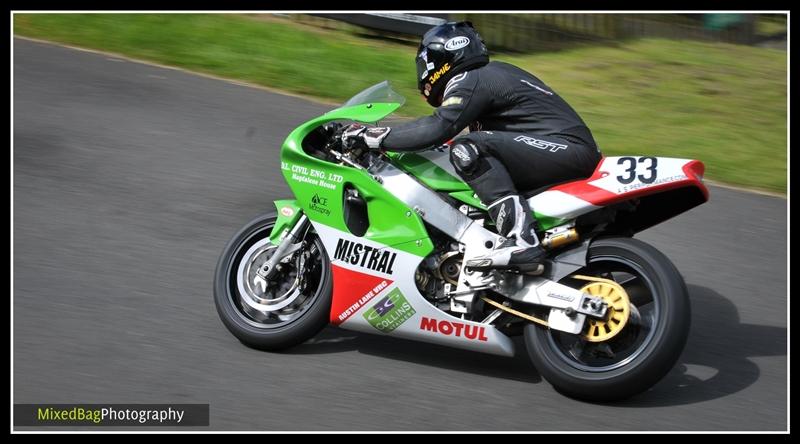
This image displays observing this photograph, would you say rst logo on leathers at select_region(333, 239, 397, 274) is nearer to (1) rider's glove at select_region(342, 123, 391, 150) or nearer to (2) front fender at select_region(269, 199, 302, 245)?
(2) front fender at select_region(269, 199, 302, 245)

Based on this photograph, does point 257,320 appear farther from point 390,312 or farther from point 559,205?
point 559,205

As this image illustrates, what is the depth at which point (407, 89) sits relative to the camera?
10961 millimetres

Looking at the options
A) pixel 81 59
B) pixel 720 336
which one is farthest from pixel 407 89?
pixel 720 336

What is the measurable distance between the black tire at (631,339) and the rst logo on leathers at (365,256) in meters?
0.86

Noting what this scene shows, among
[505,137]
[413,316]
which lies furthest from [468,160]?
[413,316]

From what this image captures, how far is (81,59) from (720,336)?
7.42 metres

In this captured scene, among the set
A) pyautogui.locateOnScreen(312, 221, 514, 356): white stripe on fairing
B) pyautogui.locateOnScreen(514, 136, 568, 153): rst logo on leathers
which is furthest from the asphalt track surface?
pyautogui.locateOnScreen(514, 136, 568, 153): rst logo on leathers

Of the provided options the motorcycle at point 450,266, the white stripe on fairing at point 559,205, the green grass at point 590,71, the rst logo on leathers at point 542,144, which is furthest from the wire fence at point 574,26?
the white stripe on fairing at point 559,205

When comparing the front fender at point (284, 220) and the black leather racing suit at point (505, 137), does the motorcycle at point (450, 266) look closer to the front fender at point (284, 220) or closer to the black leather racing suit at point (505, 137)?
the front fender at point (284, 220)

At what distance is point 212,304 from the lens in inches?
262

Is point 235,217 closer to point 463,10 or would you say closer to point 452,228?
point 452,228

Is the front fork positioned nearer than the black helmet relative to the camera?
No

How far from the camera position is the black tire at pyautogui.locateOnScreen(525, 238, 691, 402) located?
5.30m

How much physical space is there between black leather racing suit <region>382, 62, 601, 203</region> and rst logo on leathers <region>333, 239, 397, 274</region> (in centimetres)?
59
